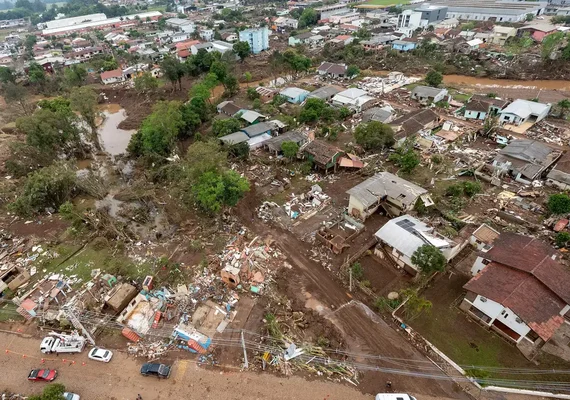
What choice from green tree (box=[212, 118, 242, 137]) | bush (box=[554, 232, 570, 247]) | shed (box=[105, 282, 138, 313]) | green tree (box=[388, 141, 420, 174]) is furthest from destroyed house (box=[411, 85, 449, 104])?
shed (box=[105, 282, 138, 313])

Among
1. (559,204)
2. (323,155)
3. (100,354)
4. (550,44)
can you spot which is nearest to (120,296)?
(100,354)

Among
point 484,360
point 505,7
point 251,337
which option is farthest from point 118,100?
point 505,7

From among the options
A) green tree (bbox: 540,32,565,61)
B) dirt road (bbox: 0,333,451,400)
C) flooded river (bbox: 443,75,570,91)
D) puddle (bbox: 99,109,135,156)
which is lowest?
puddle (bbox: 99,109,135,156)

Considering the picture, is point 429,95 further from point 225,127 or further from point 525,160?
point 225,127

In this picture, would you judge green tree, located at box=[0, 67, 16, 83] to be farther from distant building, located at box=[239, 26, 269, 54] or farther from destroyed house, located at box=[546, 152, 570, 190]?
destroyed house, located at box=[546, 152, 570, 190]

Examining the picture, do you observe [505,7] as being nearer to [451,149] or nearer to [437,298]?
[451,149]

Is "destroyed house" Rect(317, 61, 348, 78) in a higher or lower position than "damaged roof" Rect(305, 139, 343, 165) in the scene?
higher
